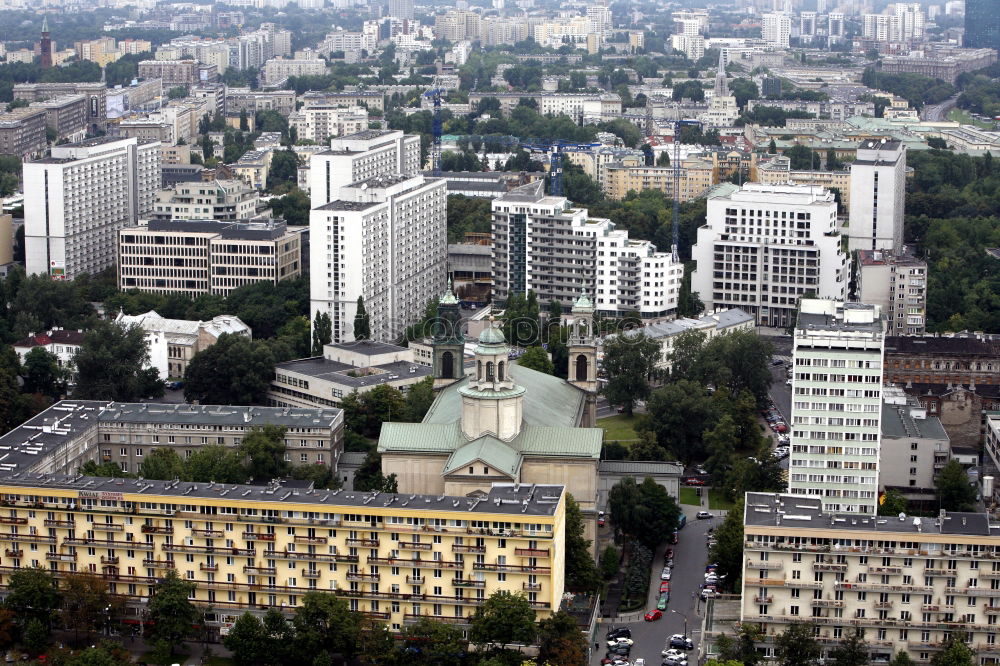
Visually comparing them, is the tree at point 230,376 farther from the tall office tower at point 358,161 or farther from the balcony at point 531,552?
the balcony at point 531,552

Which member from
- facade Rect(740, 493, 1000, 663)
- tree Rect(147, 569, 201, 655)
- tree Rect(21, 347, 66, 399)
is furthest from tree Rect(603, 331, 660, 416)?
tree Rect(147, 569, 201, 655)

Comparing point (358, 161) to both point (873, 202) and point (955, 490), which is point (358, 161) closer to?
point (873, 202)

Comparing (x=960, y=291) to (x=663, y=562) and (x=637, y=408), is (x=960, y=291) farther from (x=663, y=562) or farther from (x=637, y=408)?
(x=663, y=562)

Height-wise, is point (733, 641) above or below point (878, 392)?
below

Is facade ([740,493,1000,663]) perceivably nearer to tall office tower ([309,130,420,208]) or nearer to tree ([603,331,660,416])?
tree ([603,331,660,416])

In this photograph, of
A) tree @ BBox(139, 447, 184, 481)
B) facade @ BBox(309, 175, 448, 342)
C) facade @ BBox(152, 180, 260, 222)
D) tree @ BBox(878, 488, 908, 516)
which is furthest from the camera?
facade @ BBox(152, 180, 260, 222)

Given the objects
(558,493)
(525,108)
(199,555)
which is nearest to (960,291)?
(558,493)
